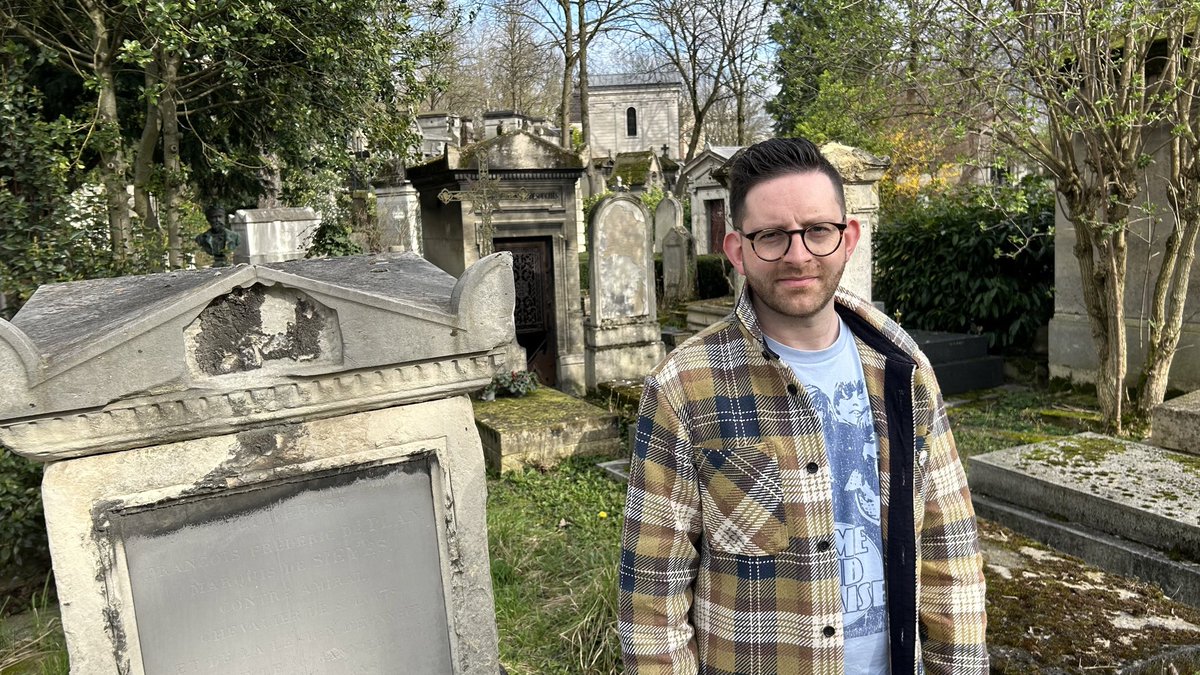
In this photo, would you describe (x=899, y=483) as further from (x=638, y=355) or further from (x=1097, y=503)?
(x=638, y=355)

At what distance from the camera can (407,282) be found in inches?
116

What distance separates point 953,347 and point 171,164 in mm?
7847

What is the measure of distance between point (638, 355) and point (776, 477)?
8.05m

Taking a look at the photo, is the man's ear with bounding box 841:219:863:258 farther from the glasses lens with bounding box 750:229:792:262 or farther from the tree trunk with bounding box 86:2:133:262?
the tree trunk with bounding box 86:2:133:262

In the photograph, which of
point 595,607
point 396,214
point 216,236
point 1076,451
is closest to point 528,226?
point 396,214

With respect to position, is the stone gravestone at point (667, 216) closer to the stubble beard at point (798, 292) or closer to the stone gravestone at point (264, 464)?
the stone gravestone at point (264, 464)

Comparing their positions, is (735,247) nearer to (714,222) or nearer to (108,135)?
(108,135)

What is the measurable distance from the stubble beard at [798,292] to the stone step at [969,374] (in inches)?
302

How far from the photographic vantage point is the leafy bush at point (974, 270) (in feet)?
31.7

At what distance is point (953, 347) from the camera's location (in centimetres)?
902

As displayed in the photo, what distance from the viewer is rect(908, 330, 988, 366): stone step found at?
891cm

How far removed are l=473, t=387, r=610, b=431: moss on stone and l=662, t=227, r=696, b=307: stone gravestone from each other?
911cm

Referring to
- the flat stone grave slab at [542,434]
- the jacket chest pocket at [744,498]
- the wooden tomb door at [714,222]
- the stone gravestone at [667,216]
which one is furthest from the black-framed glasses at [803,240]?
the wooden tomb door at [714,222]

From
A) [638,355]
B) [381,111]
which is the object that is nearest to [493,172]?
[381,111]
